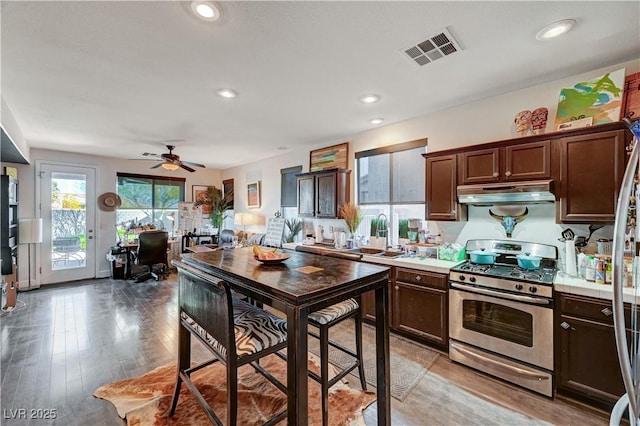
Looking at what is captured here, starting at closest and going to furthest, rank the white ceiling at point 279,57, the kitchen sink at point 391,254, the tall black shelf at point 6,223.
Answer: the white ceiling at point 279,57 → the kitchen sink at point 391,254 → the tall black shelf at point 6,223

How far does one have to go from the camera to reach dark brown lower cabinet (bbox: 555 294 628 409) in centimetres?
190

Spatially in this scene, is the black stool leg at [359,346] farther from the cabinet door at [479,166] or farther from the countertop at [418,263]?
the cabinet door at [479,166]

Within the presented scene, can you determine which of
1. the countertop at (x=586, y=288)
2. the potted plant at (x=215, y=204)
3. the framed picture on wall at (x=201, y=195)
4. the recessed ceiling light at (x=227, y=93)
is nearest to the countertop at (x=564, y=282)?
the countertop at (x=586, y=288)

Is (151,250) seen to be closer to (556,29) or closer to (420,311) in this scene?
(420,311)

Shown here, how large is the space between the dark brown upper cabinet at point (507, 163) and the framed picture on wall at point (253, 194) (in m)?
4.69

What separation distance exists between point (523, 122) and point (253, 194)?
5.42 m

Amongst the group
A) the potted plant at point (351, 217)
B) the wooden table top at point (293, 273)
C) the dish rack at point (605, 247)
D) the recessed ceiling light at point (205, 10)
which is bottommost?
the wooden table top at point (293, 273)

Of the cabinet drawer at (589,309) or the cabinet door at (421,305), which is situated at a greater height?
the cabinet drawer at (589,309)

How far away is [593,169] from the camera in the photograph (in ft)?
7.14

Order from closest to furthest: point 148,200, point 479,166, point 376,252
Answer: point 479,166 → point 376,252 → point 148,200

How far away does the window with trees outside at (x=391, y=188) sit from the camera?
3.63 m

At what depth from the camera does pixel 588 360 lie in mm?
1987

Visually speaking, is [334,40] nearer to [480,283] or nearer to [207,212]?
[480,283]

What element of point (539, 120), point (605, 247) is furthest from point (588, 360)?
point (539, 120)
